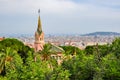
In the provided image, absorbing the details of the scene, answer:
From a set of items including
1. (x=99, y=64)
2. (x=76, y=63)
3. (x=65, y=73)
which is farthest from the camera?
(x=76, y=63)

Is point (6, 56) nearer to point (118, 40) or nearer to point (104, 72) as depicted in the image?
point (118, 40)

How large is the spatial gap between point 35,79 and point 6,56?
2245 centimetres

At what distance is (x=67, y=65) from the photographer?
85.8 feet

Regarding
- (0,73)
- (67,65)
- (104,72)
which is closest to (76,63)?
(67,65)

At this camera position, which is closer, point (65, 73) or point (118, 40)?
point (65, 73)

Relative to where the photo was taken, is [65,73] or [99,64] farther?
[99,64]

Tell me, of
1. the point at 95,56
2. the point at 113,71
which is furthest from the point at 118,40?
the point at 113,71

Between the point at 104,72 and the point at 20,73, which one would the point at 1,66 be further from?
the point at 104,72

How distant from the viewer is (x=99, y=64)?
77.5ft

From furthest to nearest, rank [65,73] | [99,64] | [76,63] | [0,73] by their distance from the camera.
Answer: [0,73] → [76,63] → [99,64] → [65,73]

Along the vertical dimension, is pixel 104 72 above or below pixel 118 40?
below

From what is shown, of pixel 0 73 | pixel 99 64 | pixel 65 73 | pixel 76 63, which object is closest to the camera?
pixel 65 73

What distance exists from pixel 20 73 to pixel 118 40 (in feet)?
21.7

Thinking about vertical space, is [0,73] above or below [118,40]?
below
